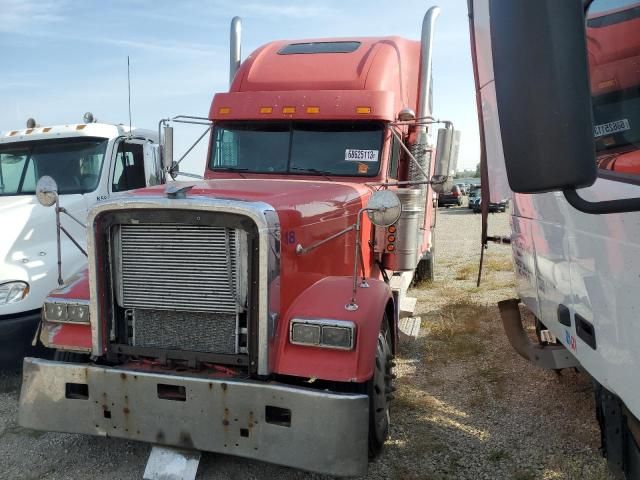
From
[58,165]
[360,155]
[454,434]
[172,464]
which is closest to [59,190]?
[58,165]

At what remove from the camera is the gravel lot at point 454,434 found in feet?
10.9

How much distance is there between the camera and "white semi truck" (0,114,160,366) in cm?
438

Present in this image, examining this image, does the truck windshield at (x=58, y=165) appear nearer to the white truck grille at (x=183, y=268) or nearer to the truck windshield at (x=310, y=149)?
the truck windshield at (x=310, y=149)

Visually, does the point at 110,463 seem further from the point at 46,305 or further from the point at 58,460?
the point at 46,305

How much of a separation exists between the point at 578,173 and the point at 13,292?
442cm

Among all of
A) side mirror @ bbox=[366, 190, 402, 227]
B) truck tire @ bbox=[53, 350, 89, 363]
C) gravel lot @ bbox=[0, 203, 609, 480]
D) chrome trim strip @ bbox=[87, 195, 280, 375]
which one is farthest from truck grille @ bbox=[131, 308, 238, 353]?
side mirror @ bbox=[366, 190, 402, 227]

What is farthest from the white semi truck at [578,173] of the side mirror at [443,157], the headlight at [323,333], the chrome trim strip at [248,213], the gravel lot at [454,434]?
the chrome trim strip at [248,213]

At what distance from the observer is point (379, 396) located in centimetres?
326

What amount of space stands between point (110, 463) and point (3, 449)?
0.84 metres

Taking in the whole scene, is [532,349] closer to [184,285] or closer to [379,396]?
[379,396]

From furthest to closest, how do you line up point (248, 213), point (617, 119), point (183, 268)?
point (183, 268) → point (248, 213) → point (617, 119)

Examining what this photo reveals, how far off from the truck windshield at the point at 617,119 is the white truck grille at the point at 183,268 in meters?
1.80

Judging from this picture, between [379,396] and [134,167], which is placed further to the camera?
[134,167]

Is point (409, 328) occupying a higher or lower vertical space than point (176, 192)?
lower
